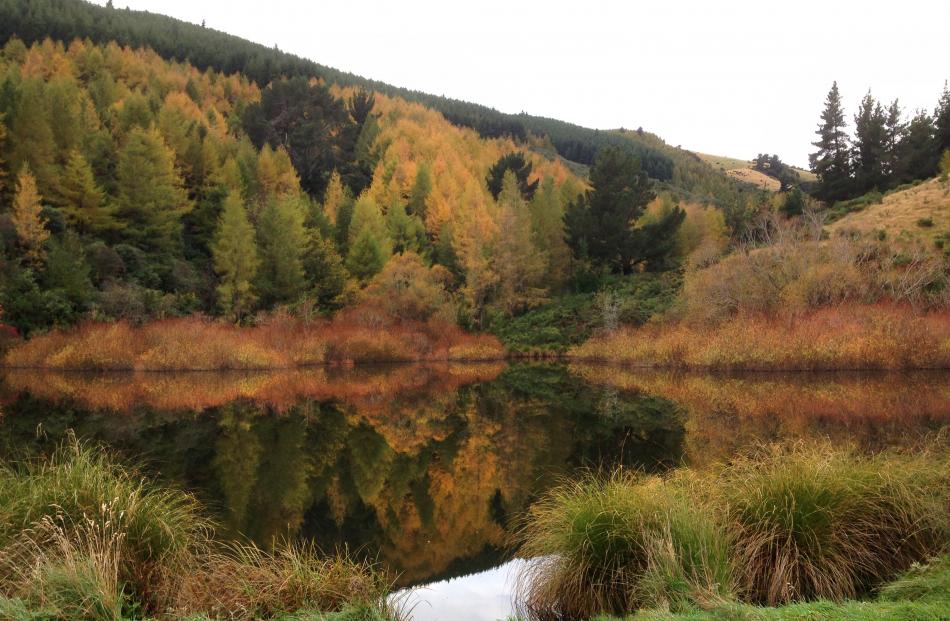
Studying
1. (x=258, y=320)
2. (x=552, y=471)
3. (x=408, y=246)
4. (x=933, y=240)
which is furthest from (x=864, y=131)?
(x=552, y=471)

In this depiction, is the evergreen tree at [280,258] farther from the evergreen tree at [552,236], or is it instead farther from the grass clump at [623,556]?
the grass clump at [623,556]

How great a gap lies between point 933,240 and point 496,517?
3718cm

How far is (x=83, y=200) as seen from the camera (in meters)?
41.1

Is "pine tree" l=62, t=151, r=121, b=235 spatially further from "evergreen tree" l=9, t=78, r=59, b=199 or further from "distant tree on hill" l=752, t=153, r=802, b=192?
"distant tree on hill" l=752, t=153, r=802, b=192

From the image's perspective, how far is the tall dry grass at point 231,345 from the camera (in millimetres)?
30922

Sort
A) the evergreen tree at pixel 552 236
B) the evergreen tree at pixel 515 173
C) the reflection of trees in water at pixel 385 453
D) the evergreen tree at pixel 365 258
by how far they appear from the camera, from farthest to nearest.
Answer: the evergreen tree at pixel 515 173 < the evergreen tree at pixel 552 236 < the evergreen tree at pixel 365 258 < the reflection of trees in water at pixel 385 453

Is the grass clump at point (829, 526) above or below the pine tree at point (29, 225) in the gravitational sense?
above

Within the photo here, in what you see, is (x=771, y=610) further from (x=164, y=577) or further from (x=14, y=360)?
(x=14, y=360)

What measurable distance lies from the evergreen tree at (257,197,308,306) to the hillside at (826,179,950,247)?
3493 centimetres

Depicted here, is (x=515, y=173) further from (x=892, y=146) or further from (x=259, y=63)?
(x=259, y=63)

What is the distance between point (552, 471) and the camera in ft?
39.4

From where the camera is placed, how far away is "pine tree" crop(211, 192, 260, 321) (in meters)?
41.4

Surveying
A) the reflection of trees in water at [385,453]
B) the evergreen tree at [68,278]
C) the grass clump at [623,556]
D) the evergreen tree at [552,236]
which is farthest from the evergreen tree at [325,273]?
the grass clump at [623,556]

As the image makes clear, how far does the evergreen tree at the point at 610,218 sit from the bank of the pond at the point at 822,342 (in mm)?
18166
